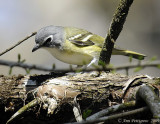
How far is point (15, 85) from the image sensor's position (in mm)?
3801

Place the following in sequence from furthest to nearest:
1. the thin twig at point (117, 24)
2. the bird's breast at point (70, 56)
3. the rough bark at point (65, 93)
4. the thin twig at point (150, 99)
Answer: the bird's breast at point (70, 56)
the thin twig at point (117, 24)
the rough bark at point (65, 93)
the thin twig at point (150, 99)

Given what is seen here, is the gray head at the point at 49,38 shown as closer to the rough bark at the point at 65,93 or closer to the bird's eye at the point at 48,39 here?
the bird's eye at the point at 48,39

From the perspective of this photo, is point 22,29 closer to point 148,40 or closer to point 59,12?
point 59,12

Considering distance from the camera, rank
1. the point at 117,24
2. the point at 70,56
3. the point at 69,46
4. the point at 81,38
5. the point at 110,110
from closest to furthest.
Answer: the point at 110,110 → the point at 117,24 → the point at 70,56 → the point at 69,46 → the point at 81,38

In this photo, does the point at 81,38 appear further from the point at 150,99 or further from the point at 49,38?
the point at 150,99

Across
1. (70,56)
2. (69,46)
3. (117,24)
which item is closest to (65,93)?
(117,24)

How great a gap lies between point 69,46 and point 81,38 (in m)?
0.47

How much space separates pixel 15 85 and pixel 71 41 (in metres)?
1.84

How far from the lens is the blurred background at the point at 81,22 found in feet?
26.6

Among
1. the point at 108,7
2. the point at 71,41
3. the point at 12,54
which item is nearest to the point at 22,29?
the point at 12,54

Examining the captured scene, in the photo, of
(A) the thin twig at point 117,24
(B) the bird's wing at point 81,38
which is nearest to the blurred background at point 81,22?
(B) the bird's wing at point 81,38

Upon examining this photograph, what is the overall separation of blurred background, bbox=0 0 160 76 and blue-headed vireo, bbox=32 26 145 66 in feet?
8.04

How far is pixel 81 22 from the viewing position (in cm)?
859

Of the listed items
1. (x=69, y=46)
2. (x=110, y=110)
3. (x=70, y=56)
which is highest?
(x=69, y=46)
